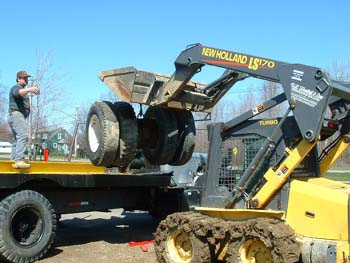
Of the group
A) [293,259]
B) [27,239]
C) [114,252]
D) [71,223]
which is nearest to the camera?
[293,259]

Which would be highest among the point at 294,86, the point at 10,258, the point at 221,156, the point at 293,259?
the point at 294,86

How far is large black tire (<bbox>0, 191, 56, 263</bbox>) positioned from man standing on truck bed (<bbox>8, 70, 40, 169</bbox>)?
581 millimetres

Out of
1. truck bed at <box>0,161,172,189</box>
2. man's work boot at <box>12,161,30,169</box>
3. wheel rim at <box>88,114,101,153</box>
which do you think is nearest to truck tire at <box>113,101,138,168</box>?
wheel rim at <box>88,114,101,153</box>

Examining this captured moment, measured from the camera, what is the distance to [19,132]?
862 centimetres

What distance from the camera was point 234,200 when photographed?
698 centimetres

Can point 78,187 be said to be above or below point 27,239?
above

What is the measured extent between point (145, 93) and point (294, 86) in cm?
281

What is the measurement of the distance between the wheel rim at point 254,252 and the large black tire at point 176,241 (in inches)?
26.9

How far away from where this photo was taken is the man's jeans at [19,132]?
8.57 metres

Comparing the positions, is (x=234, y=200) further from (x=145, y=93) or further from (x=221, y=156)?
(x=145, y=93)

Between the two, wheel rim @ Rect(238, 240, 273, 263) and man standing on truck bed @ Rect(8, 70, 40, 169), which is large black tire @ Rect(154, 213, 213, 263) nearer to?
wheel rim @ Rect(238, 240, 273, 263)

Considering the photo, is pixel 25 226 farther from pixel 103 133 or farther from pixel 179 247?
pixel 179 247

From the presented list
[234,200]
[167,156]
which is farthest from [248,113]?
[167,156]

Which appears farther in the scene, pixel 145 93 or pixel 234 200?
pixel 145 93
